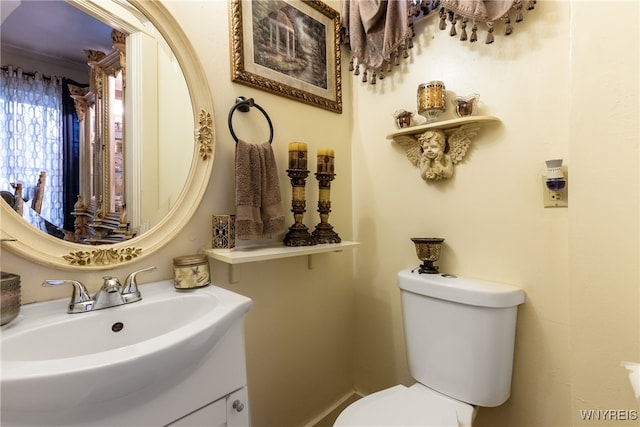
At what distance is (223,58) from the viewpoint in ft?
3.59

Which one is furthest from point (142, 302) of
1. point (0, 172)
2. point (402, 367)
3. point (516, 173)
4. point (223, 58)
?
point (516, 173)

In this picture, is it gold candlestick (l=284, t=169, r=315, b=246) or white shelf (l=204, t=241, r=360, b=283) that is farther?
gold candlestick (l=284, t=169, r=315, b=246)

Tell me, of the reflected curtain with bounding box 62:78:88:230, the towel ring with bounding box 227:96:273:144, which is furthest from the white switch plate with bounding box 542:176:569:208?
the reflected curtain with bounding box 62:78:88:230

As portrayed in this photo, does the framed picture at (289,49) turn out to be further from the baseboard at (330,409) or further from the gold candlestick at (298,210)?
the baseboard at (330,409)

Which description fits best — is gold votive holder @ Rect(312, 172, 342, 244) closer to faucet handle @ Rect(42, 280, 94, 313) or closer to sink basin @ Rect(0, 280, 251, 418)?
sink basin @ Rect(0, 280, 251, 418)

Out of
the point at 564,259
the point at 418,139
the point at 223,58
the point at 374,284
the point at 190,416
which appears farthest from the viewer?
the point at 374,284

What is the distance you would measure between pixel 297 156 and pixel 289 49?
1.64ft

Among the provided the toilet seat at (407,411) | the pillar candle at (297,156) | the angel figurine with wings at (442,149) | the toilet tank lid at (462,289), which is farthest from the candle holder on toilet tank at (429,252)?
the pillar candle at (297,156)

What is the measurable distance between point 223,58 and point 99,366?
3.35 ft

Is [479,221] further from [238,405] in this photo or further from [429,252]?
[238,405]

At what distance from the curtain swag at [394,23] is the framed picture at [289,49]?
0.11m

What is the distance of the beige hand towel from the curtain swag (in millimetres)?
706

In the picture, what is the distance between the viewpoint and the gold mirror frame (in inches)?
28.4

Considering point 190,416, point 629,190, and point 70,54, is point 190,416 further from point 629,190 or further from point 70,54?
point 629,190
